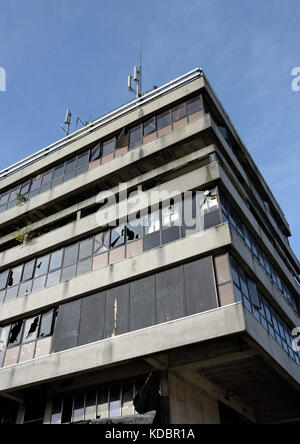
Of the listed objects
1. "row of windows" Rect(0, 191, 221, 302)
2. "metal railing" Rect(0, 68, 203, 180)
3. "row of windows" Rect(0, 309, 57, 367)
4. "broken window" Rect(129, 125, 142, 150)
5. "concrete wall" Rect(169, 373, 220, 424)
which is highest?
"metal railing" Rect(0, 68, 203, 180)

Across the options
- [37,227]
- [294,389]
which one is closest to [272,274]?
[294,389]

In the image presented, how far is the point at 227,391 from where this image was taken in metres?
15.5

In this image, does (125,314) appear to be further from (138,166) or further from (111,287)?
(138,166)

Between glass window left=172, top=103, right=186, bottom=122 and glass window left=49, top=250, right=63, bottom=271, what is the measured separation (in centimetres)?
764

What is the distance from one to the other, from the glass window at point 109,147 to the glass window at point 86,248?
4.68 meters

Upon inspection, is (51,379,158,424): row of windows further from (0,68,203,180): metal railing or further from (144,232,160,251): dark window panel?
(0,68,203,180): metal railing

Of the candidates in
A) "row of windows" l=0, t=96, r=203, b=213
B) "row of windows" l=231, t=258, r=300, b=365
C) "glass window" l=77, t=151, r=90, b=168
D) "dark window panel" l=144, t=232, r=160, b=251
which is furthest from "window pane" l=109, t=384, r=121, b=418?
"glass window" l=77, t=151, r=90, b=168

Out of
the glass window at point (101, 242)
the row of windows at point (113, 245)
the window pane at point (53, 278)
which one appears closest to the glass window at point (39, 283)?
the row of windows at point (113, 245)

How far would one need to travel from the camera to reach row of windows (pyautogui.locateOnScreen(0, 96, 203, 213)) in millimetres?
18125

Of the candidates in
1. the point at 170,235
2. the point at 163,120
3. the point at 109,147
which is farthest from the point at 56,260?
the point at 163,120

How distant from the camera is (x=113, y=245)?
16.0 meters

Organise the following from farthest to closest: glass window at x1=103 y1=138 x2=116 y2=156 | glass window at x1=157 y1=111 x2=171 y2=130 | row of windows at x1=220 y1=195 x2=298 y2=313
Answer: glass window at x1=103 y1=138 x2=116 y2=156 < glass window at x1=157 y1=111 x2=171 y2=130 < row of windows at x1=220 y1=195 x2=298 y2=313

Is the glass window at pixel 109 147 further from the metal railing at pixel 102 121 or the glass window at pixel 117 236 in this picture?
the glass window at pixel 117 236

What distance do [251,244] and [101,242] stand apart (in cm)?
602
